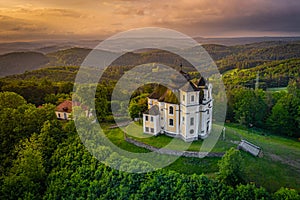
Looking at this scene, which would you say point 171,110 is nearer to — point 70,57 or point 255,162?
point 255,162

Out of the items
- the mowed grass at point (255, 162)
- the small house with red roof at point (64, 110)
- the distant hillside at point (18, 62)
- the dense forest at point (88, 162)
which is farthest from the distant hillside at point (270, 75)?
the distant hillside at point (18, 62)

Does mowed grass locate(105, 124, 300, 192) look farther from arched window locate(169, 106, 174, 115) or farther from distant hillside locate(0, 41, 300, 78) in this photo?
distant hillside locate(0, 41, 300, 78)

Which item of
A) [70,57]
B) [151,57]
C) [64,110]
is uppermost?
[70,57]

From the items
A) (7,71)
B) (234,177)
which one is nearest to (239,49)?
(7,71)

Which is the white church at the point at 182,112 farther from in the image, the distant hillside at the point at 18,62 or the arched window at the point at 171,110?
the distant hillside at the point at 18,62

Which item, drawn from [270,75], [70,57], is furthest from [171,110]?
[70,57]

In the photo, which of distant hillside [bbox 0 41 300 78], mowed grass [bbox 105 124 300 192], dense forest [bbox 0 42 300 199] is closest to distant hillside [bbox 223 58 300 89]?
distant hillside [bbox 0 41 300 78]
